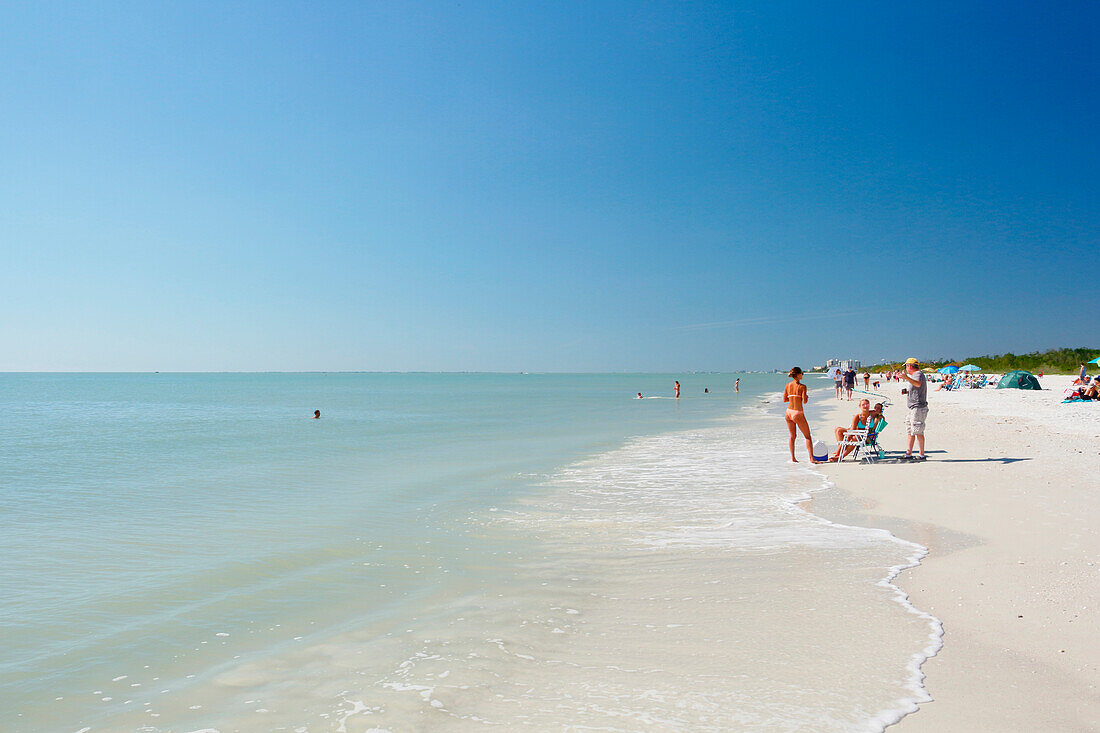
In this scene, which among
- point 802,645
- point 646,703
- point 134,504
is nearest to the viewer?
point 646,703

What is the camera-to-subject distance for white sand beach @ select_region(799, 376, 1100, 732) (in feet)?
11.8

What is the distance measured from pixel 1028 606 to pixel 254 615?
6589 millimetres

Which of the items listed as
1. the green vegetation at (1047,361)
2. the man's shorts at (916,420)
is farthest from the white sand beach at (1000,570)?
the green vegetation at (1047,361)

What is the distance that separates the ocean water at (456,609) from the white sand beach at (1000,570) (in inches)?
11.2

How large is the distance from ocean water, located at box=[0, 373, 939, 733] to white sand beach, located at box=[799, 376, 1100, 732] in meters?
0.28

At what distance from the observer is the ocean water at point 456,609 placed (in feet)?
12.8

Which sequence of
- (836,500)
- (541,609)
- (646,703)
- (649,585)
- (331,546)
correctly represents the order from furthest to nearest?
(836,500)
(331,546)
(649,585)
(541,609)
(646,703)

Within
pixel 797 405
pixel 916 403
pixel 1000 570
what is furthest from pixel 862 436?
pixel 1000 570

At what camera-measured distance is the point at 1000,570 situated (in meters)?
6.04

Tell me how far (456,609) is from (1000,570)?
203 inches

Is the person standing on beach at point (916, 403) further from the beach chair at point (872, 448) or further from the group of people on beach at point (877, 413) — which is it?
the beach chair at point (872, 448)

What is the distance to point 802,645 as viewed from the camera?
4.53 meters

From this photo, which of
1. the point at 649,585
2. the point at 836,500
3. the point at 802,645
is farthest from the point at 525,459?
the point at 802,645

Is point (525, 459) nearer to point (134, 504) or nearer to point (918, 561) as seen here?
point (134, 504)
